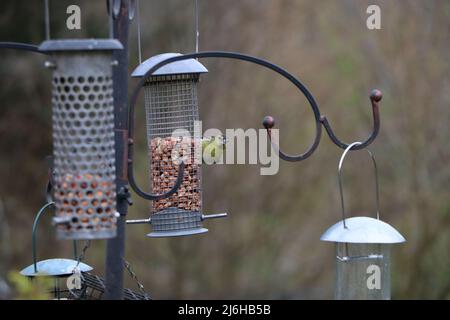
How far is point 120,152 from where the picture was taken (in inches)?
144

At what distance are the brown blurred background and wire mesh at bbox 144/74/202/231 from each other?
5.21 m

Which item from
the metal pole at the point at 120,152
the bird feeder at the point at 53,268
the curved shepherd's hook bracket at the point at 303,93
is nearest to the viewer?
the metal pole at the point at 120,152

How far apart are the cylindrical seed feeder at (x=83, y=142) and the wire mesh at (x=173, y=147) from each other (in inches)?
55.3

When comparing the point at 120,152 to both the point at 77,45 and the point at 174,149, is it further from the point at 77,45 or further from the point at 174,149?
the point at 174,149

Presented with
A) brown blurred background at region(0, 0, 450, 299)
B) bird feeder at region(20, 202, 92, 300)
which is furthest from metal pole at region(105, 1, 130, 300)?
brown blurred background at region(0, 0, 450, 299)

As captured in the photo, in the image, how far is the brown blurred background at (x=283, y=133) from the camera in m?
Result: 10.3

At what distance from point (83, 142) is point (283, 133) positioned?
730 cm

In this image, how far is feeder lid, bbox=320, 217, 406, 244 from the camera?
12.0 ft

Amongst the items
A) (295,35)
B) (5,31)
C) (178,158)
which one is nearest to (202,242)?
(295,35)

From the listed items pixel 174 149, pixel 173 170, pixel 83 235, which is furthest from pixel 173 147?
pixel 83 235

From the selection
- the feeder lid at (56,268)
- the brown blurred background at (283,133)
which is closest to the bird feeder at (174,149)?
the feeder lid at (56,268)

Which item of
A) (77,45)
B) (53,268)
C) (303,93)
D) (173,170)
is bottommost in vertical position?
(53,268)

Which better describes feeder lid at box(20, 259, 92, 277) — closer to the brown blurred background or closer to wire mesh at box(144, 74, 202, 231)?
wire mesh at box(144, 74, 202, 231)

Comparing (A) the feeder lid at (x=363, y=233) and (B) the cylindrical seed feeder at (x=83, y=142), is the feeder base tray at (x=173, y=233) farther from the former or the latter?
(B) the cylindrical seed feeder at (x=83, y=142)
